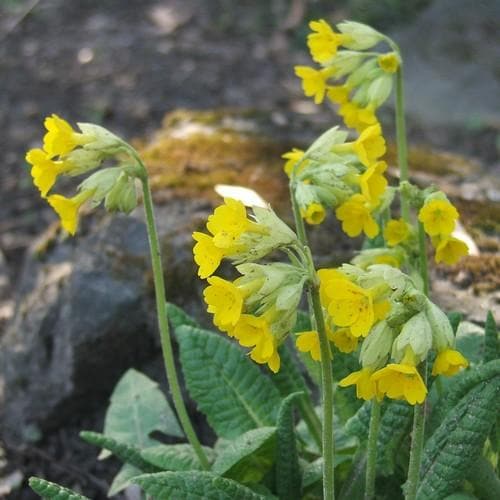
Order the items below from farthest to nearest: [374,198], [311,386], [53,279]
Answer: [53,279] < [311,386] < [374,198]

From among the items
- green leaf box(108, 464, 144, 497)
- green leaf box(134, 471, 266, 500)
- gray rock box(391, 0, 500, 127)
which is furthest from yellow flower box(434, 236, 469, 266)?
gray rock box(391, 0, 500, 127)

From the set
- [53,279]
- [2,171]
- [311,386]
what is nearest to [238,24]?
[2,171]

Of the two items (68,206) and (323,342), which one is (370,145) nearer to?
(323,342)

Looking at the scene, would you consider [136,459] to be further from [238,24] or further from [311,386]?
[238,24]

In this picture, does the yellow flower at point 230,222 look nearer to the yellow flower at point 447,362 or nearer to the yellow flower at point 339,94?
the yellow flower at point 447,362

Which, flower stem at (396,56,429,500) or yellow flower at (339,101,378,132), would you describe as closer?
flower stem at (396,56,429,500)

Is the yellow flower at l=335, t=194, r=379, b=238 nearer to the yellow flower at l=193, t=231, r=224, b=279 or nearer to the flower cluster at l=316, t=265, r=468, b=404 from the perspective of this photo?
the flower cluster at l=316, t=265, r=468, b=404

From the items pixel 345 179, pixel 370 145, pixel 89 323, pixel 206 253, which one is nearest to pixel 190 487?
pixel 206 253

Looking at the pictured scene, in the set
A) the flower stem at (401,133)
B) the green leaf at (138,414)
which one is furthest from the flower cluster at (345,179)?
the green leaf at (138,414)
